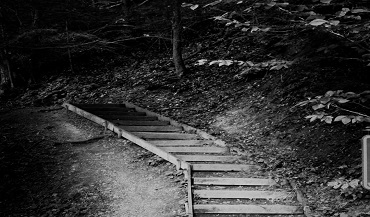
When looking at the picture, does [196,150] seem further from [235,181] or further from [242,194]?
[242,194]

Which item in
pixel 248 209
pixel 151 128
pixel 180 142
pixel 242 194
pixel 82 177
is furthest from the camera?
pixel 151 128

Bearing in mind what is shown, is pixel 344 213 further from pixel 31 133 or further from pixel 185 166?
pixel 31 133

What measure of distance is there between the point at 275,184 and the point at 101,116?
7.17 metres

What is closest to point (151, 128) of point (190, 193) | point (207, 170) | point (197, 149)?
point (197, 149)

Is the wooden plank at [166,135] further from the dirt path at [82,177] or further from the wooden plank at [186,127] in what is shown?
the dirt path at [82,177]

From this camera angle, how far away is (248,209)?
6371 millimetres

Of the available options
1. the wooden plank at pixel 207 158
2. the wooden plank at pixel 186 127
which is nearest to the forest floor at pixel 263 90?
the wooden plank at pixel 186 127

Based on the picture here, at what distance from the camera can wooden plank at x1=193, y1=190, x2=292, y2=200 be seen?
674 cm

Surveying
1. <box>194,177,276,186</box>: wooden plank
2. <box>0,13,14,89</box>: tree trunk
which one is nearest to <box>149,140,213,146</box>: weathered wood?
<box>194,177,276,186</box>: wooden plank

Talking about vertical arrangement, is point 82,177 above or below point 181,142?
below

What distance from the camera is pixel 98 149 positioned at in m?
10.0

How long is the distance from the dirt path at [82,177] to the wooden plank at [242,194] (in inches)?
20.5

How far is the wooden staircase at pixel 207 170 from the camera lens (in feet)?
21.0

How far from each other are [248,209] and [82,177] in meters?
4.34
